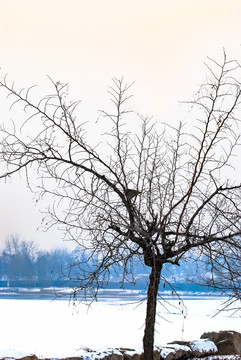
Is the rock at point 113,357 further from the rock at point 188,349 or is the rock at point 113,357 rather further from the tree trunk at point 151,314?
the tree trunk at point 151,314

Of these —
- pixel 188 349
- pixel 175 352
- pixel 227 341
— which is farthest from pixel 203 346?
pixel 175 352

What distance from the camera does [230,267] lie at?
22.1 ft

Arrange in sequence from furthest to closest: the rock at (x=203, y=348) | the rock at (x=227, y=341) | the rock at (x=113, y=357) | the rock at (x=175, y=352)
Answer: the rock at (x=227, y=341)
the rock at (x=203, y=348)
the rock at (x=175, y=352)
the rock at (x=113, y=357)

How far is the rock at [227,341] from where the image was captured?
994 centimetres

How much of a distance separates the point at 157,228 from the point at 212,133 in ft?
4.47

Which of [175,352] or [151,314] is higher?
[151,314]

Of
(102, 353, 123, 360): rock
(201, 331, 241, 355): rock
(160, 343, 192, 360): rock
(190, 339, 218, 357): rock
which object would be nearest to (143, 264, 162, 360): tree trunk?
(102, 353, 123, 360): rock

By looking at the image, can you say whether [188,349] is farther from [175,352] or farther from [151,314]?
[151,314]

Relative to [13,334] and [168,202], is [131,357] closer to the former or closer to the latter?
[168,202]

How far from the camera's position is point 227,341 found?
10.0 metres

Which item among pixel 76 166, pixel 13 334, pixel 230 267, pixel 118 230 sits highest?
pixel 76 166

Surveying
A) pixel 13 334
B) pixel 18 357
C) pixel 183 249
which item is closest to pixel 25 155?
pixel 183 249

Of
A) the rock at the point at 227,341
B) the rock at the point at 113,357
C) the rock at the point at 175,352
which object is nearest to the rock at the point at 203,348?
the rock at the point at 175,352

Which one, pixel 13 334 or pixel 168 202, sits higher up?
pixel 168 202
